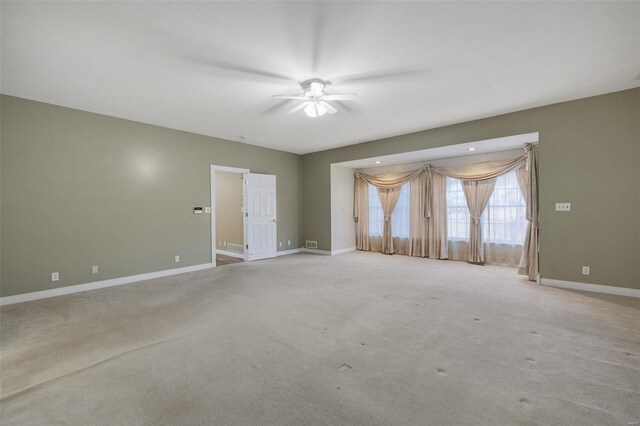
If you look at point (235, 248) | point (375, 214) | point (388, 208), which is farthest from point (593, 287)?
point (235, 248)

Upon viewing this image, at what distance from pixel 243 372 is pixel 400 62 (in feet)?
10.8

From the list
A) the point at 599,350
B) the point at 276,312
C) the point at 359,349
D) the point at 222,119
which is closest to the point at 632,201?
the point at 599,350

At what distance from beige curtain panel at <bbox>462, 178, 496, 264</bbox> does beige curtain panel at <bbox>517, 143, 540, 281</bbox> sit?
1.11 metres

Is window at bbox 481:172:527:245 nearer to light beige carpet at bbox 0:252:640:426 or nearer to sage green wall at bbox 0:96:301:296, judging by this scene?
light beige carpet at bbox 0:252:640:426

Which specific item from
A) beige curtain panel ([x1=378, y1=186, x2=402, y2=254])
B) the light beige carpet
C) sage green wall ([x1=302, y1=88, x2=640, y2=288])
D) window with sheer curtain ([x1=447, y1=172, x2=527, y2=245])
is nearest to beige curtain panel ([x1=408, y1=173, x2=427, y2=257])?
beige curtain panel ([x1=378, y1=186, x2=402, y2=254])

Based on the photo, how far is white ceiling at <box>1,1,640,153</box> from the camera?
7.10 feet

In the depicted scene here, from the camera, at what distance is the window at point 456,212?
6.31m

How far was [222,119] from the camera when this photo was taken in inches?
185

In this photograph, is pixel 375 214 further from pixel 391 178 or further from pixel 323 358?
pixel 323 358

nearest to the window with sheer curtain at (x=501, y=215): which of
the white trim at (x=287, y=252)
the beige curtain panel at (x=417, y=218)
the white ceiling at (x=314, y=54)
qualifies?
the beige curtain panel at (x=417, y=218)

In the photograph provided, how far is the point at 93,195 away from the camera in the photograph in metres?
4.29

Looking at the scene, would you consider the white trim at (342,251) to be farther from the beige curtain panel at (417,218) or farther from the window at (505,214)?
the window at (505,214)

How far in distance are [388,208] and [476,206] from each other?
2.13m

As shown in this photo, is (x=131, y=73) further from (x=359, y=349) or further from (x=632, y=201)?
(x=632, y=201)
